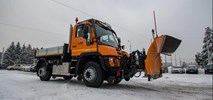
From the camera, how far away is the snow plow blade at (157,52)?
19.5ft

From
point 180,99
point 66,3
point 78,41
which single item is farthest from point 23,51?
point 180,99

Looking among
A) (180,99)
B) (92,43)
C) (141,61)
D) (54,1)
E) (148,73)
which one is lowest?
(180,99)

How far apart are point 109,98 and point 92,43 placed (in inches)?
112

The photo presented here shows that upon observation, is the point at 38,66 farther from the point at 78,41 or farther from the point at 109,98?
the point at 109,98

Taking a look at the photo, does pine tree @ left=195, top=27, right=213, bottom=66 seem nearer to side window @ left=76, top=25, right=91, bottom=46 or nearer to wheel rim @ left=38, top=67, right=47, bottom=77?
side window @ left=76, top=25, right=91, bottom=46

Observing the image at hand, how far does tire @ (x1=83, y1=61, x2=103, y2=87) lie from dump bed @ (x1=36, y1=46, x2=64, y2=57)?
2.13m

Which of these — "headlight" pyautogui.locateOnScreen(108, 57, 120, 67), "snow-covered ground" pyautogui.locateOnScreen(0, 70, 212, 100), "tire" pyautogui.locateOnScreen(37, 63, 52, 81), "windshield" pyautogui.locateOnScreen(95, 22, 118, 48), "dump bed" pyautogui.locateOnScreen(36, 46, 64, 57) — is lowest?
"snow-covered ground" pyautogui.locateOnScreen(0, 70, 212, 100)

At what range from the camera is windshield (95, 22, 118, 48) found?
6654 mm

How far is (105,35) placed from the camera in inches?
276

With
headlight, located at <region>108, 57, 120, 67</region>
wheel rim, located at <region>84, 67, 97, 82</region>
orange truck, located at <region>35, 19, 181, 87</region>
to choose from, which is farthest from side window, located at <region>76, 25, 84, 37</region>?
headlight, located at <region>108, 57, 120, 67</region>

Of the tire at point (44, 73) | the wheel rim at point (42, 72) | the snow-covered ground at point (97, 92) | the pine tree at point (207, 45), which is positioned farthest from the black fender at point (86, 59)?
the pine tree at point (207, 45)

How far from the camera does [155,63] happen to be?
20.4ft

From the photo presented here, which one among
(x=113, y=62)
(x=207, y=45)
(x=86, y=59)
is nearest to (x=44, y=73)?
(x=86, y=59)

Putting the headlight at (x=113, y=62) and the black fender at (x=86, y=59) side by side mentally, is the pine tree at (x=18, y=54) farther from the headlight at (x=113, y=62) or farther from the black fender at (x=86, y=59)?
A: the headlight at (x=113, y=62)
